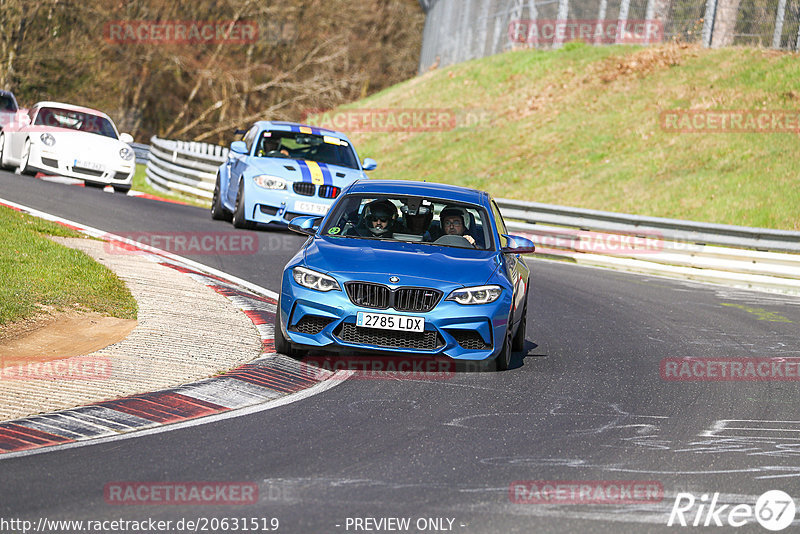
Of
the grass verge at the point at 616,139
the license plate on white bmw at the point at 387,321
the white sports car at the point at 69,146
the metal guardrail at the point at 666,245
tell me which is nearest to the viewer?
the license plate on white bmw at the point at 387,321

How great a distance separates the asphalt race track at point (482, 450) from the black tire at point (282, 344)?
782mm

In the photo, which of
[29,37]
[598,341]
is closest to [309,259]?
[598,341]

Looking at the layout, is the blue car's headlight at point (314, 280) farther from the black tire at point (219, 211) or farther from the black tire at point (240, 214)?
the black tire at point (219, 211)

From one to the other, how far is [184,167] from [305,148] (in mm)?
8830

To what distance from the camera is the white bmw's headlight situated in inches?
674

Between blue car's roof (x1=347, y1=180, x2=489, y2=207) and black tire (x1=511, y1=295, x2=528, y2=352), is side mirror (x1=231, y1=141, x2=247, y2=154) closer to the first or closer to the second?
blue car's roof (x1=347, y1=180, x2=489, y2=207)

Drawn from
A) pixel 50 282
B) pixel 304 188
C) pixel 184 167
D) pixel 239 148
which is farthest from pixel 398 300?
pixel 184 167

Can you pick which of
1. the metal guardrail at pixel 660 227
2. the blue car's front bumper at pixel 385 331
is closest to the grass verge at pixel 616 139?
the metal guardrail at pixel 660 227

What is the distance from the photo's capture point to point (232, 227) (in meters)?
18.2

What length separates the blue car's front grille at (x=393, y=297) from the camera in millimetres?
8375

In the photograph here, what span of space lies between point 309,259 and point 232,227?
380 inches

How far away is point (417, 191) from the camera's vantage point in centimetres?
997

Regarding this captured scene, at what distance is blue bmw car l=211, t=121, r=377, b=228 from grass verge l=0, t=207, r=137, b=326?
14.8 ft

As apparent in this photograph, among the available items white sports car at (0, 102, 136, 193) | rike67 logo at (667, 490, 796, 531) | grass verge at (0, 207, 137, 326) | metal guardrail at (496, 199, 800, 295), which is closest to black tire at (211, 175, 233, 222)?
white sports car at (0, 102, 136, 193)
